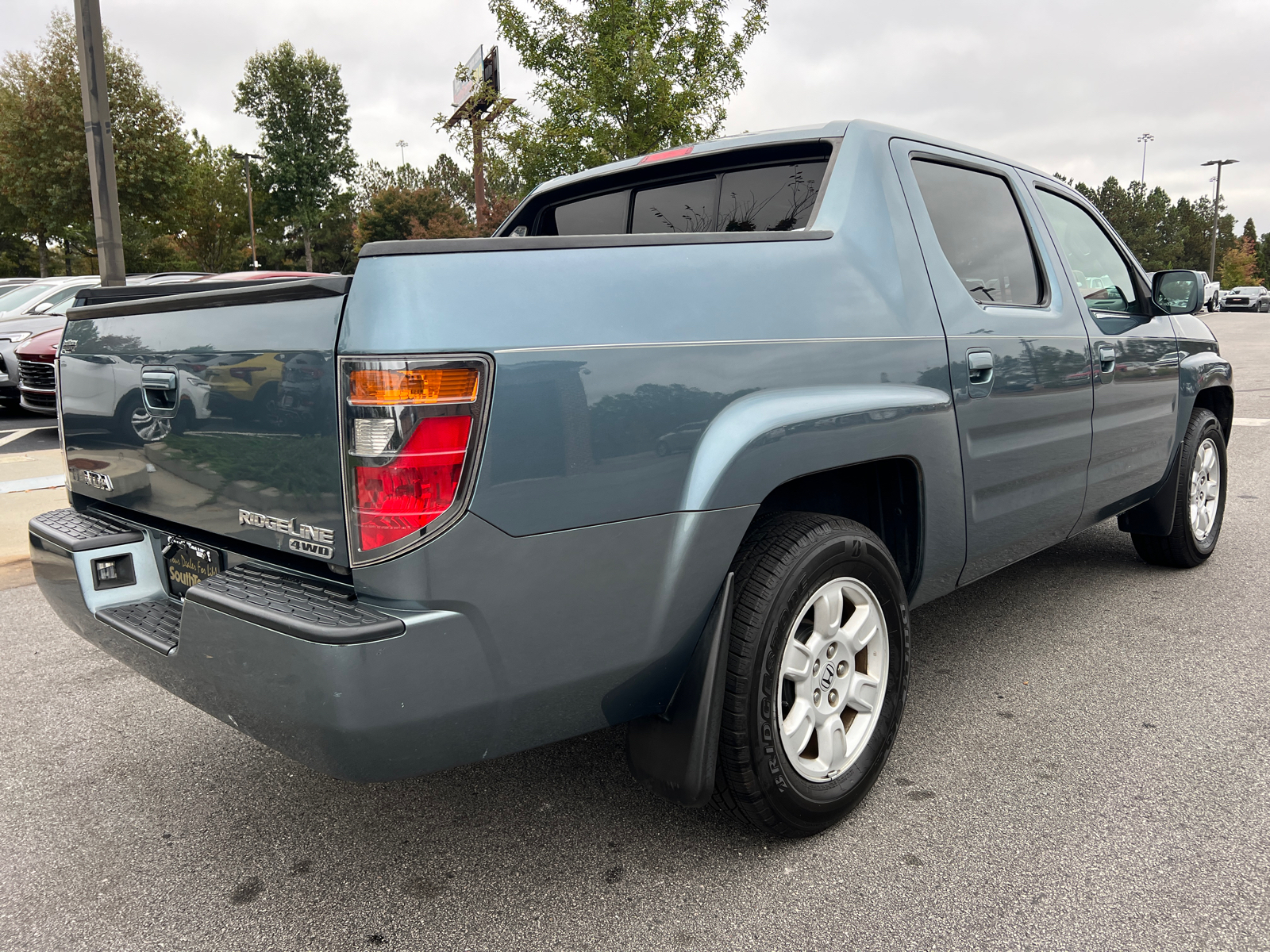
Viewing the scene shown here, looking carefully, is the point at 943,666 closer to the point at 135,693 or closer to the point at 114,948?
the point at 114,948

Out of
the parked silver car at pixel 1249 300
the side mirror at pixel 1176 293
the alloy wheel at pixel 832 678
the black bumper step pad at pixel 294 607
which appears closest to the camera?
the black bumper step pad at pixel 294 607

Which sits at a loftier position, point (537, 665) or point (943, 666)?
point (537, 665)

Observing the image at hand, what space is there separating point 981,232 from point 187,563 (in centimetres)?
257

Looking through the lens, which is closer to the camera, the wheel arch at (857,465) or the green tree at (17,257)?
the wheel arch at (857,465)

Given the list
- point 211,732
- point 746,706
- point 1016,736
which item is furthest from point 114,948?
point 1016,736

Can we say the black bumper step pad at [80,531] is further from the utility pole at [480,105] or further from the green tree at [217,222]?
the green tree at [217,222]

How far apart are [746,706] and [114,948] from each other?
57.2 inches

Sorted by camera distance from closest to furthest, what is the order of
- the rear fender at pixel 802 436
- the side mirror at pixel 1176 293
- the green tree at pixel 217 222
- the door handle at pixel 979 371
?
1. the rear fender at pixel 802 436
2. the door handle at pixel 979 371
3. the side mirror at pixel 1176 293
4. the green tree at pixel 217 222

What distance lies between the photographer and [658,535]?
184cm

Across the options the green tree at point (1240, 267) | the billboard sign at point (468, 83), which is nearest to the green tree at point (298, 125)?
the billboard sign at point (468, 83)

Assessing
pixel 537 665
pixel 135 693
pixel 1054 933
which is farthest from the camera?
pixel 135 693

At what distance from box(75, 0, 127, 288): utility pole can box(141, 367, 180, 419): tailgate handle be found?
18.4 feet

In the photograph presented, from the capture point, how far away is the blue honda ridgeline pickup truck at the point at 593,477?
5.33 ft

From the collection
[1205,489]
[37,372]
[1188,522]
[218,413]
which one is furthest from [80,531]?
[37,372]
